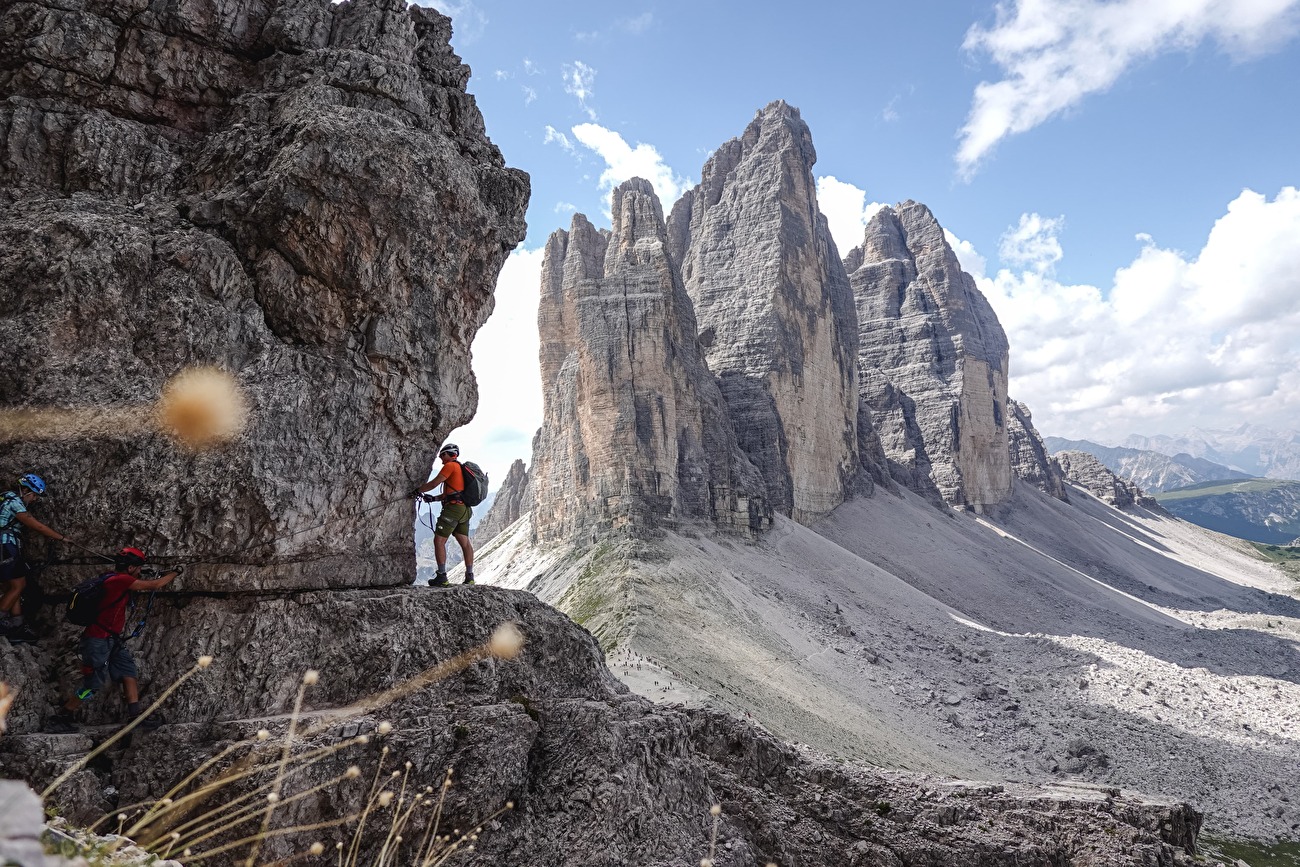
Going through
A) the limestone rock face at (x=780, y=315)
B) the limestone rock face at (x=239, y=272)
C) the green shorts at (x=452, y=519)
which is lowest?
the green shorts at (x=452, y=519)

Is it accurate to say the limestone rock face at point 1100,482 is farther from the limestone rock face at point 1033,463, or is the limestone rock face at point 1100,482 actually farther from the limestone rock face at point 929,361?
the limestone rock face at point 929,361

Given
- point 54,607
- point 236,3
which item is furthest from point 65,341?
point 236,3

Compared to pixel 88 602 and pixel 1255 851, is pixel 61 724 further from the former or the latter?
pixel 1255 851

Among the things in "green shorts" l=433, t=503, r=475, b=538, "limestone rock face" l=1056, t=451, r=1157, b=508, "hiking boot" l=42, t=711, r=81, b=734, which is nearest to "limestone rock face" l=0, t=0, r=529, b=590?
"green shorts" l=433, t=503, r=475, b=538

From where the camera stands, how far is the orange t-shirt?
9898 mm

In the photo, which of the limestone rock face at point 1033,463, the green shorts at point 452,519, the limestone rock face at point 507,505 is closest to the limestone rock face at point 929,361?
the limestone rock face at point 1033,463

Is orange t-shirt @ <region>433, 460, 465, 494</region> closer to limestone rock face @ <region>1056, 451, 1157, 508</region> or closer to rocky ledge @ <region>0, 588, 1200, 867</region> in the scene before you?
rocky ledge @ <region>0, 588, 1200, 867</region>

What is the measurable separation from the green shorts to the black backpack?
3.74m

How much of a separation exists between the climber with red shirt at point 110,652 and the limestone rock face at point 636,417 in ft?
106

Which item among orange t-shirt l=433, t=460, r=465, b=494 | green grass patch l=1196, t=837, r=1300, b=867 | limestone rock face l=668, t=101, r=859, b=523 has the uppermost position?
limestone rock face l=668, t=101, r=859, b=523

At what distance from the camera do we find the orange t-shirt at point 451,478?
990 cm

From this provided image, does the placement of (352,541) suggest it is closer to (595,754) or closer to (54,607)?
(54,607)

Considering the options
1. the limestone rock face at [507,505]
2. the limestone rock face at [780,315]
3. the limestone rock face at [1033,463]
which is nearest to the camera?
the limestone rock face at [780,315]

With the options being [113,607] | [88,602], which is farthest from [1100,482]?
[88,602]
